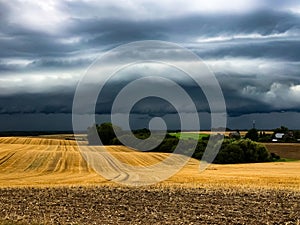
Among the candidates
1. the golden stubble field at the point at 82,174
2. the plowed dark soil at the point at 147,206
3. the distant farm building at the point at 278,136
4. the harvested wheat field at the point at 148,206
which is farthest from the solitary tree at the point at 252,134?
the plowed dark soil at the point at 147,206

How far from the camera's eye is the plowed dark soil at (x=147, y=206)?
22.7 m

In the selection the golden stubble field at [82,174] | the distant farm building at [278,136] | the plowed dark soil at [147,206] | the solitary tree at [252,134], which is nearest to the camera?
the plowed dark soil at [147,206]

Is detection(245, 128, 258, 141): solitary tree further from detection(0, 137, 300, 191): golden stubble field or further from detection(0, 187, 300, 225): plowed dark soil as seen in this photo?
detection(0, 187, 300, 225): plowed dark soil

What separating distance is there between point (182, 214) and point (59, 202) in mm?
7993

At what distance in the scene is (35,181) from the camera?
47094 millimetres

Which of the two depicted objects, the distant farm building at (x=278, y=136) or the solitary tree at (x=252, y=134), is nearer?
the solitary tree at (x=252, y=134)

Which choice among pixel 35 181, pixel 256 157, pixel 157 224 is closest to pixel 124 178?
pixel 35 181

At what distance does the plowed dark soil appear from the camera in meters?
22.7

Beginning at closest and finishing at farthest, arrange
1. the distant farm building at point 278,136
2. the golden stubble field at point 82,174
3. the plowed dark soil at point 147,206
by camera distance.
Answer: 1. the plowed dark soil at point 147,206
2. the golden stubble field at point 82,174
3. the distant farm building at point 278,136

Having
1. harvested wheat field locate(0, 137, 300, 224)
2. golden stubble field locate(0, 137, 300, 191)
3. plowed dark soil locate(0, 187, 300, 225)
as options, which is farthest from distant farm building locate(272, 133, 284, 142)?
plowed dark soil locate(0, 187, 300, 225)

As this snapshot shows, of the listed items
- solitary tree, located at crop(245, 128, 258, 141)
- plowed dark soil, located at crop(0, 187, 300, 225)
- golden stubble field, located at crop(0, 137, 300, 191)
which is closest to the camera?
plowed dark soil, located at crop(0, 187, 300, 225)

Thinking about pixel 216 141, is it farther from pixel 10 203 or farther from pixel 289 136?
pixel 10 203

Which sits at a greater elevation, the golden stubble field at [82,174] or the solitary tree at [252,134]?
the solitary tree at [252,134]

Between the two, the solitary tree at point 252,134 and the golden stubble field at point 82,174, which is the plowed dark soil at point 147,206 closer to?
the golden stubble field at point 82,174
